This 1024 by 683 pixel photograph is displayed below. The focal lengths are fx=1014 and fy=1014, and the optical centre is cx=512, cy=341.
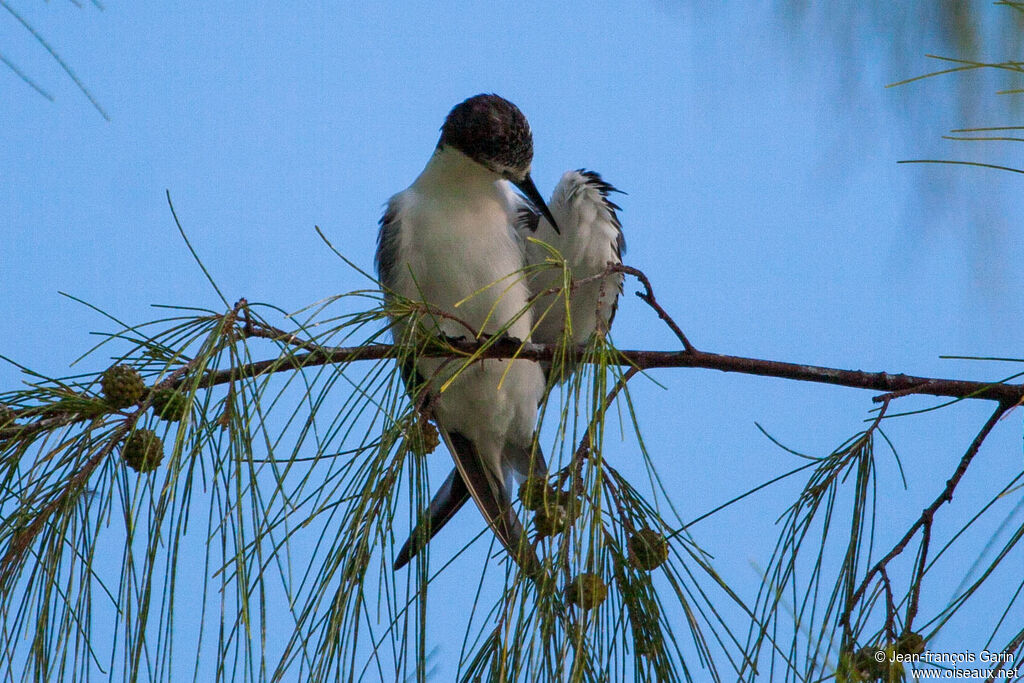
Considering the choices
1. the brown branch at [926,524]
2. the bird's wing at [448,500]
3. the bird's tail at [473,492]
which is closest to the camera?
the brown branch at [926,524]

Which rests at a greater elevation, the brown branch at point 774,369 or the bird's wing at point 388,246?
the bird's wing at point 388,246

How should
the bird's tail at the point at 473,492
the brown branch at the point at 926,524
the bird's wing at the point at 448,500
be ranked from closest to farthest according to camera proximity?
the brown branch at the point at 926,524 < the bird's tail at the point at 473,492 < the bird's wing at the point at 448,500

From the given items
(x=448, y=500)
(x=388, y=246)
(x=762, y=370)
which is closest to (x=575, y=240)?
(x=388, y=246)

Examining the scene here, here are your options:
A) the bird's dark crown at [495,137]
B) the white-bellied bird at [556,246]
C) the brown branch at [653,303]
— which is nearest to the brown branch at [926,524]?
the brown branch at [653,303]

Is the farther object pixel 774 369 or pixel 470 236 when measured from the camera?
pixel 470 236

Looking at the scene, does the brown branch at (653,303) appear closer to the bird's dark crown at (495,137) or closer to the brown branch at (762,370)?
→ the brown branch at (762,370)

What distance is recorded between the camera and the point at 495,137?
1.93 meters

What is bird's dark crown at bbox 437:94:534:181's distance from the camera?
1937mm

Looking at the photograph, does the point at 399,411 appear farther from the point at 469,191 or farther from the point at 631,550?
the point at 469,191

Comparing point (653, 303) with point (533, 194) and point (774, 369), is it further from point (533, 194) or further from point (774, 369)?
point (533, 194)

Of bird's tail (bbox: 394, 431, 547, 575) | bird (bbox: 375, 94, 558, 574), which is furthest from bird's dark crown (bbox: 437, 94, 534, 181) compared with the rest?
bird's tail (bbox: 394, 431, 547, 575)

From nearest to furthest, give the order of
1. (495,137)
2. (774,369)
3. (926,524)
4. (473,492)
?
(926,524)
(774,369)
(473,492)
(495,137)

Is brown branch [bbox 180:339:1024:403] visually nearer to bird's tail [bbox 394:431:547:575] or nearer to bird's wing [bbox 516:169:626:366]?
bird's tail [bbox 394:431:547:575]

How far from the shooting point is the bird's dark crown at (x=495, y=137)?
1937 millimetres
